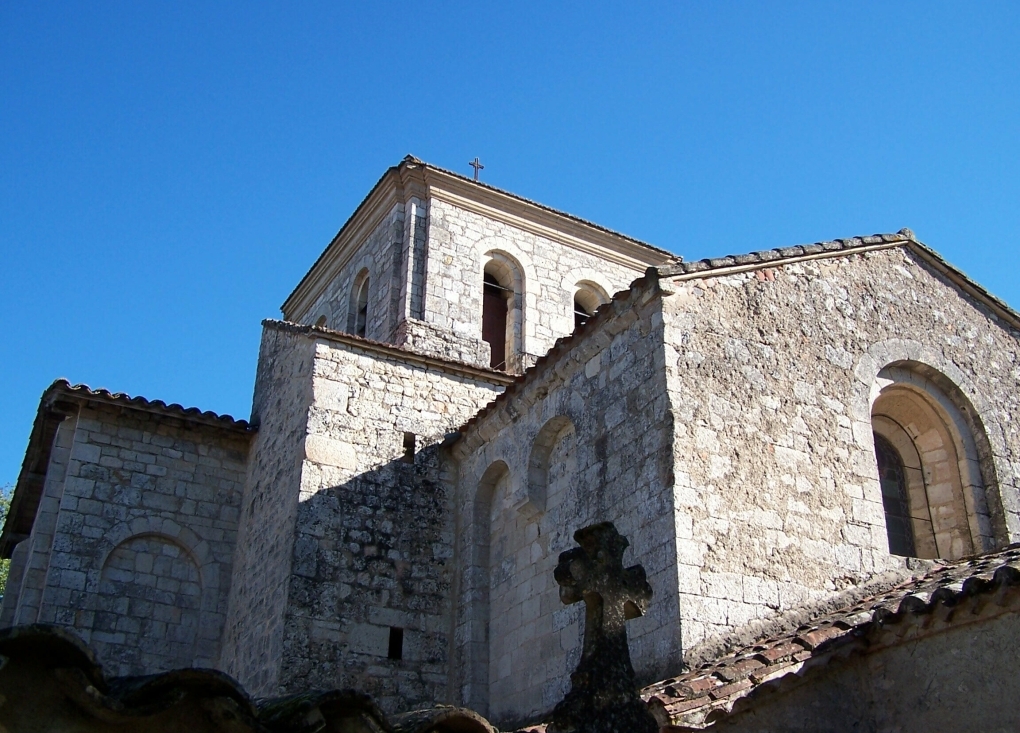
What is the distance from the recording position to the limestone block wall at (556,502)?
798 cm

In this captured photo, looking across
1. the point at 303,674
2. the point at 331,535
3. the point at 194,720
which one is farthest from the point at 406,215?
the point at 194,720

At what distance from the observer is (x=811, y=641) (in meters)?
7.05

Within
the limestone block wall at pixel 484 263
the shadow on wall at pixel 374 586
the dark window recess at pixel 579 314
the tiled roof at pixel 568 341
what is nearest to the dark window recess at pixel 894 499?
the tiled roof at pixel 568 341

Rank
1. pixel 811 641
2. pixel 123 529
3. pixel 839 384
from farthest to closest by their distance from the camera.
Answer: pixel 123 529, pixel 839 384, pixel 811 641

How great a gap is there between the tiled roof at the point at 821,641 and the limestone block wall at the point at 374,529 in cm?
388

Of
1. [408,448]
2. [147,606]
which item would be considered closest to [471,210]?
[408,448]

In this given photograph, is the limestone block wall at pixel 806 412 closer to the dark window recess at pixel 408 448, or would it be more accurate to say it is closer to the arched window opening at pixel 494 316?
the dark window recess at pixel 408 448

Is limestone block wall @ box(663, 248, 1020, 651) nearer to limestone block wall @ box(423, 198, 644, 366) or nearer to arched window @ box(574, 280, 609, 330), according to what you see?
limestone block wall @ box(423, 198, 644, 366)

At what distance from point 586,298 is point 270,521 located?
22.2ft

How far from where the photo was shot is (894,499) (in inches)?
376

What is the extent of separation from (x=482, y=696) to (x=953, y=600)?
473cm

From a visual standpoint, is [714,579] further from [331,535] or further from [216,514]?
[216,514]

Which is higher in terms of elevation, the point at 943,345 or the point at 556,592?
the point at 943,345

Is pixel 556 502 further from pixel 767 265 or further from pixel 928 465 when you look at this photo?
pixel 928 465
